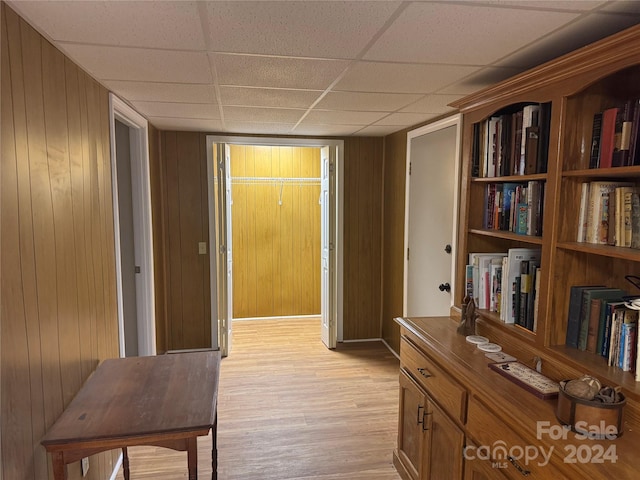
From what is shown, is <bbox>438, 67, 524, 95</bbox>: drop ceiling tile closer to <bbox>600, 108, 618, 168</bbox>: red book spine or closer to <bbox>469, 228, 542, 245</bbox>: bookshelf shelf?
<bbox>600, 108, 618, 168</bbox>: red book spine

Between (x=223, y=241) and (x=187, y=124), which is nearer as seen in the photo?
(x=187, y=124)

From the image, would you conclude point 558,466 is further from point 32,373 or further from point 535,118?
point 32,373

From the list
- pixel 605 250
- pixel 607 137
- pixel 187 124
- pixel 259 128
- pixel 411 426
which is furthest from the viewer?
pixel 259 128

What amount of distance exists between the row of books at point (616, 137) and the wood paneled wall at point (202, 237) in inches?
112

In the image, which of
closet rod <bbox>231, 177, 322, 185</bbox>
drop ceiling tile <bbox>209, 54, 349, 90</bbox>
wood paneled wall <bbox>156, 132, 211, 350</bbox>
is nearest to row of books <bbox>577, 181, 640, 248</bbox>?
drop ceiling tile <bbox>209, 54, 349, 90</bbox>

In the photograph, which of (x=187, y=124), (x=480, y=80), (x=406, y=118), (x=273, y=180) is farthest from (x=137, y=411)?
(x=273, y=180)

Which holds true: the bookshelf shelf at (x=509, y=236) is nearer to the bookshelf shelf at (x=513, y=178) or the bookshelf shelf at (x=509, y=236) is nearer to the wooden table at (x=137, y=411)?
the bookshelf shelf at (x=513, y=178)

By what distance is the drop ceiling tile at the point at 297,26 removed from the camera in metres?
1.31

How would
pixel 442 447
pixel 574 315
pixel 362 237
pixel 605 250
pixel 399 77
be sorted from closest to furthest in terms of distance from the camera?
pixel 605 250 < pixel 574 315 < pixel 442 447 < pixel 399 77 < pixel 362 237

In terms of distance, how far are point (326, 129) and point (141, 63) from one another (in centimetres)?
213

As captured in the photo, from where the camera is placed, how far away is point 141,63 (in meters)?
1.88

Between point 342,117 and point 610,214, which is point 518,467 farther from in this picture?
Answer: point 342,117

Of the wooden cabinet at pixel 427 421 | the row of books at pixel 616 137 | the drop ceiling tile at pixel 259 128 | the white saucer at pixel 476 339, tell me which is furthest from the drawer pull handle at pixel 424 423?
the drop ceiling tile at pixel 259 128

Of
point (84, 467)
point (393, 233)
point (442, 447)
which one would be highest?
point (393, 233)
